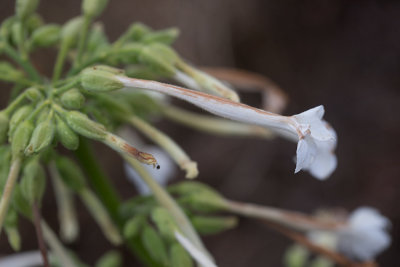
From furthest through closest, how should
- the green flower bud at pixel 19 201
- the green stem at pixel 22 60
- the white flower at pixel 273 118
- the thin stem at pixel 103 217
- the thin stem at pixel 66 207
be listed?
the thin stem at pixel 66 207 → the thin stem at pixel 103 217 → the green stem at pixel 22 60 → the green flower bud at pixel 19 201 → the white flower at pixel 273 118

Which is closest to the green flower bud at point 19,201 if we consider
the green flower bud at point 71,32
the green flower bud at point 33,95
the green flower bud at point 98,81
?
the green flower bud at point 33,95

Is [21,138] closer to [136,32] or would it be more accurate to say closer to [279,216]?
[136,32]

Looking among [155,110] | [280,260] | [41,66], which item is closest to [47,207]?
[41,66]

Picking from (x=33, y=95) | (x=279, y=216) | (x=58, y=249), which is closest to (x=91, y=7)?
(x=33, y=95)

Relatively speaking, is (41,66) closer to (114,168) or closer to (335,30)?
(114,168)

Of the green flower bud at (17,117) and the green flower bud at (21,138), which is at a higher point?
the green flower bud at (17,117)

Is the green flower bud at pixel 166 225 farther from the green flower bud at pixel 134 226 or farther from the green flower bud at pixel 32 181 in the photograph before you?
the green flower bud at pixel 32 181

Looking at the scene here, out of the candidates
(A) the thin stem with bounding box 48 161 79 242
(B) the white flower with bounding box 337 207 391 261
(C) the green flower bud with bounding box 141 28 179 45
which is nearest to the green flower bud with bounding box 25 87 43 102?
(C) the green flower bud with bounding box 141 28 179 45
